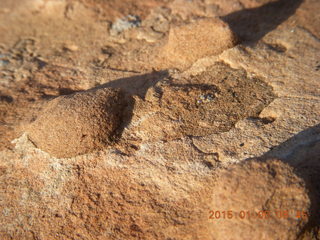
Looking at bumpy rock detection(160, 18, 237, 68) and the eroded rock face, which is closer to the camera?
the eroded rock face

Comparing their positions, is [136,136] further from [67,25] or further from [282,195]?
[67,25]

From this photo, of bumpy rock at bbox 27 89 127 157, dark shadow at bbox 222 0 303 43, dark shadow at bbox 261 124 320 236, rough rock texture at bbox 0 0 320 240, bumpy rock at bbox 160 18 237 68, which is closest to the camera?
rough rock texture at bbox 0 0 320 240

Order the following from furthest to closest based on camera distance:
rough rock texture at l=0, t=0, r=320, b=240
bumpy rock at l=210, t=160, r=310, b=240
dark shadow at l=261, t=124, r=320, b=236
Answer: dark shadow at l=261, t=124, r=320, b=236, rough rock texture at l=0, t=0, r=320, b=240, bumpy rock at l=210, t=160, r=310, b=240

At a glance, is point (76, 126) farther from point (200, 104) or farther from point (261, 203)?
point (261, 203)

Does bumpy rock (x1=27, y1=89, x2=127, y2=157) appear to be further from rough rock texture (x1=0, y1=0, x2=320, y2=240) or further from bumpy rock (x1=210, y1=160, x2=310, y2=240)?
bumpy rock (x1=210, y1=160, x2=310, y2=240)

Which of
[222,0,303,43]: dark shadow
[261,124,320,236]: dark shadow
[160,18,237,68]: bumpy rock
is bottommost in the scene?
[261,124,320,236]: dark shadow

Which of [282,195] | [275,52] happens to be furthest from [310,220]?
[275,52]
